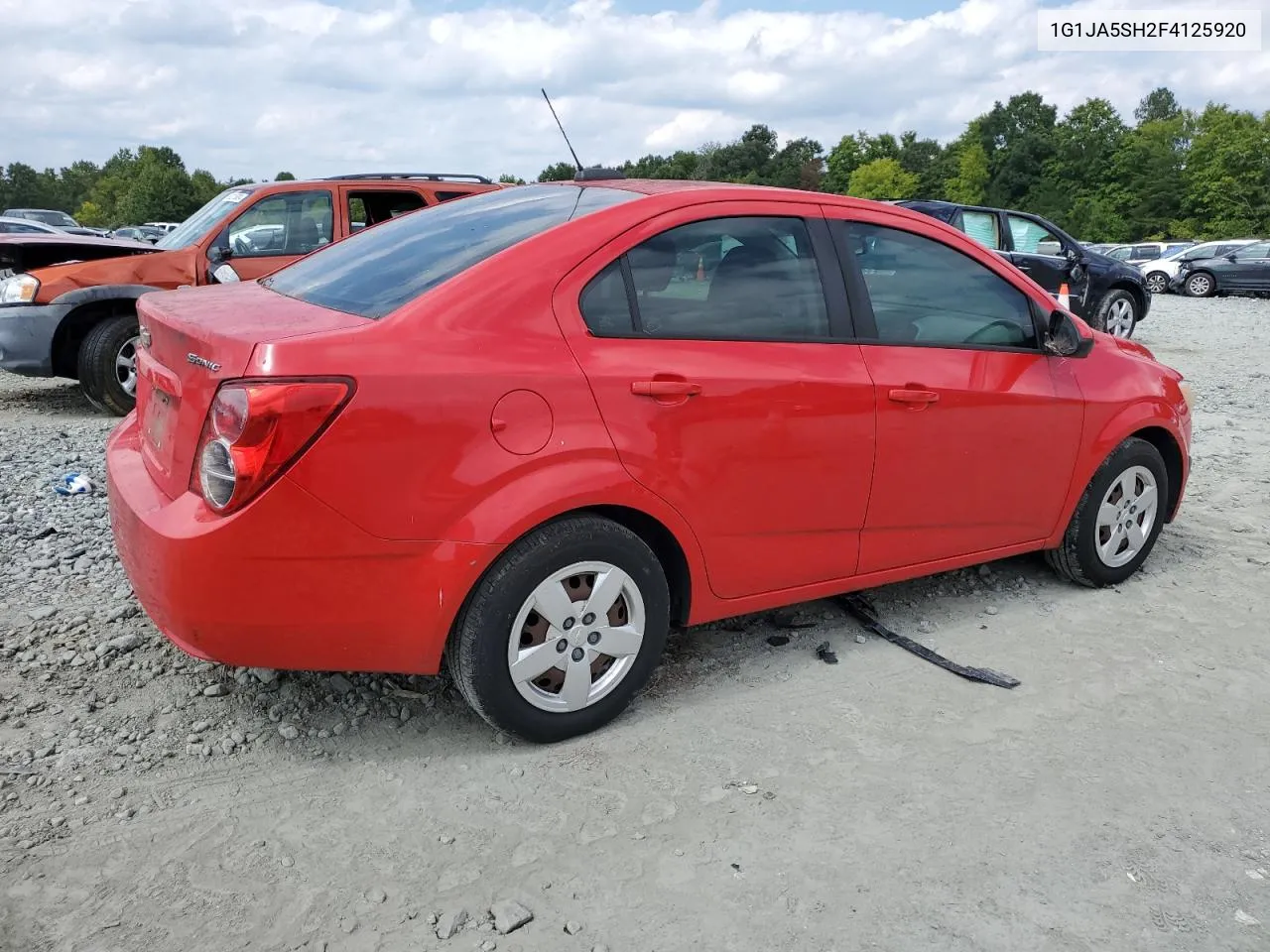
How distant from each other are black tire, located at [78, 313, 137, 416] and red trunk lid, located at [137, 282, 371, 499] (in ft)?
15.1

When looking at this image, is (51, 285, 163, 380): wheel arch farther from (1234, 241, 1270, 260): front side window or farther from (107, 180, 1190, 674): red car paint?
(1234, 241, 1270, 260): front side window

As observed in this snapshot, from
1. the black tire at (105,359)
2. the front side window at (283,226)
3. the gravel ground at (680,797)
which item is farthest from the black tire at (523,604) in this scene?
the front side window at (283,226)

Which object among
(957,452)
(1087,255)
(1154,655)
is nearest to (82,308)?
(957,452)

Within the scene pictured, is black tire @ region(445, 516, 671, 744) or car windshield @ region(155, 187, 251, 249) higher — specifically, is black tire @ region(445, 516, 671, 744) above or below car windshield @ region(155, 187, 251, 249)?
below

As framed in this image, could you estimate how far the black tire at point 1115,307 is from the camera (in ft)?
45.5

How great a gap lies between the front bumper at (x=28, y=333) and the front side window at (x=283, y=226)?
4.75ft

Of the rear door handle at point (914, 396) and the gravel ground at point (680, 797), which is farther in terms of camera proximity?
the rear door handle at point (914, 396)

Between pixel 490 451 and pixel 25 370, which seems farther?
pixel 25 370

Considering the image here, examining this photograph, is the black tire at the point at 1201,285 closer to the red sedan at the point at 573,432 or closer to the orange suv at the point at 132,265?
the orange suv at the point at 132,265

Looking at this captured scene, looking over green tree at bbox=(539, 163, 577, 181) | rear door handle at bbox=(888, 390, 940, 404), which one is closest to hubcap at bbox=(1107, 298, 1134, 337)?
green tree at bbox=(539, 163, 577, 181)

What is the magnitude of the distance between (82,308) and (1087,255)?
38.9ft

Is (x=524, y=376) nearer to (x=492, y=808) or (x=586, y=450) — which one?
(x=586, y=450)

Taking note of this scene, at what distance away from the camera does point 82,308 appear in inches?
299

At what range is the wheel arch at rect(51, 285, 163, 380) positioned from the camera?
295 inches
